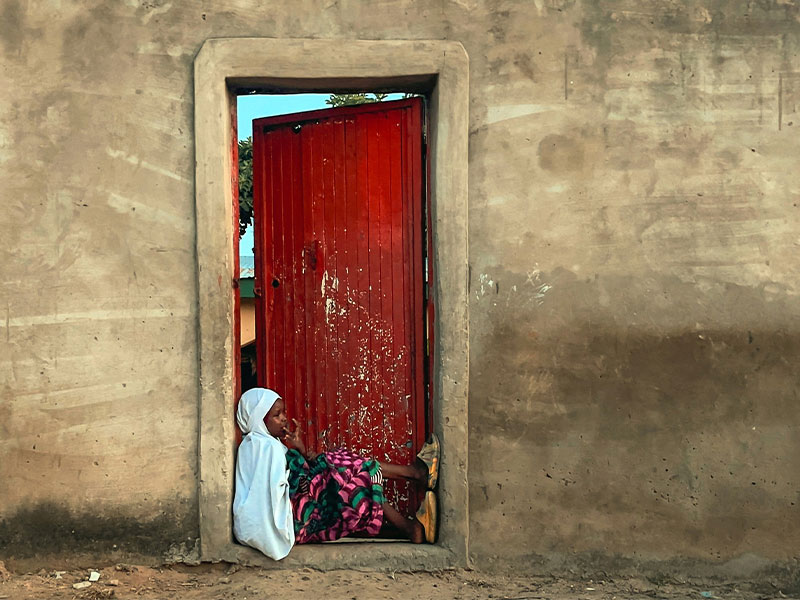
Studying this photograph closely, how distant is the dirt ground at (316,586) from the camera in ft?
11.3

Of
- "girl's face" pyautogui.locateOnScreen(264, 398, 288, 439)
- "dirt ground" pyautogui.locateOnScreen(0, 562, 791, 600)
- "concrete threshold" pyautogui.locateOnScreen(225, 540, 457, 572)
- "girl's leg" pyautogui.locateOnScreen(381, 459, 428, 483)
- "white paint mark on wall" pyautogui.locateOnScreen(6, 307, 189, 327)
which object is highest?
"white paint mark on wall" pyautogui.locateOnScreen(6, 307, 189, 327)

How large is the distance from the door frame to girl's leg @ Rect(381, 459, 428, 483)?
0.56ft

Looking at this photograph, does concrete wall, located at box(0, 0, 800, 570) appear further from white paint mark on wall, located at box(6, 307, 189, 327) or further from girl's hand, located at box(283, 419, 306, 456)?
girl's hand, located at box(283, 419, 306, 456)

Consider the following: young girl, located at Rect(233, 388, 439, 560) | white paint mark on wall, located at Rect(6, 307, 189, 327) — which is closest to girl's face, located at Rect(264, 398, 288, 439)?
young girl, located at Rect(233, 388, 439, 560)

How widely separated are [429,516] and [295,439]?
2.67ft

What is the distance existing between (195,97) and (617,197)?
6.86 ft

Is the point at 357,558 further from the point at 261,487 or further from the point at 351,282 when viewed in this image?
the point at 351,282

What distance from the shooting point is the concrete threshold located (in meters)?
3.66

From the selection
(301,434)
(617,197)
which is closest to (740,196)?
(617,197)

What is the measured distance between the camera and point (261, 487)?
3.67 meters

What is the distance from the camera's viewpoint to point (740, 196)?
3.70m

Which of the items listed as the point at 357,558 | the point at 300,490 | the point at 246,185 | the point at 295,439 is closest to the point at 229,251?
the point at 295,439

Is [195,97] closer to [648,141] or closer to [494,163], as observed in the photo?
[494,163]

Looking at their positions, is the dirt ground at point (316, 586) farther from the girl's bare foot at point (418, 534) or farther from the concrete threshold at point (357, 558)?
the girl's bare foot at point (418, 534)
